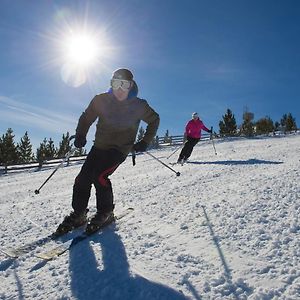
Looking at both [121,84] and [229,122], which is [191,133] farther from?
[229,122]

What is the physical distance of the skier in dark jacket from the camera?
16.0 feet

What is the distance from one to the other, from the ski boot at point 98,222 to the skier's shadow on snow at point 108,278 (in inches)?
14.5

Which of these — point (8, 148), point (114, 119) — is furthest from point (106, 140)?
point (8, 148)

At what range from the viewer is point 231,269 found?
10.6 ft

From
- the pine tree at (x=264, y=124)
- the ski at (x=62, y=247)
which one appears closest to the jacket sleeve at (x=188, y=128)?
the ski at (x=62, y=247)

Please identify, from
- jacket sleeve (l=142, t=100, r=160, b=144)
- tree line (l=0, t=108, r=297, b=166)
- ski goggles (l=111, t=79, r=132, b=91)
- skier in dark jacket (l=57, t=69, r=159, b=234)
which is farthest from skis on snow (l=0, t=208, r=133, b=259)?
tree line (l=0, t=108, r=297, b=166)

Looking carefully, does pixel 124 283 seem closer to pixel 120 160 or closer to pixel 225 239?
pixel 225 239

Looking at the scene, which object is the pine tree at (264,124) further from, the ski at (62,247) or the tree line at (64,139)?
the ski at (62,247)

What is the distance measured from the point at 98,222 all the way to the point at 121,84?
1.99m

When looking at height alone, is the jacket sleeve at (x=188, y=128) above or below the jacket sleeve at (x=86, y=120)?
above

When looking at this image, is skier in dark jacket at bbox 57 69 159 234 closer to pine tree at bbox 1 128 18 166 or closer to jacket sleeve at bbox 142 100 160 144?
jacket sleeve at bbox 142 100 160 144

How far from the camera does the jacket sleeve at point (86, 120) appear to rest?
519 cm

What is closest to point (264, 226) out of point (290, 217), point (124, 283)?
point (290, 217)

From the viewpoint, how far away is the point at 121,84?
5.05 meters
